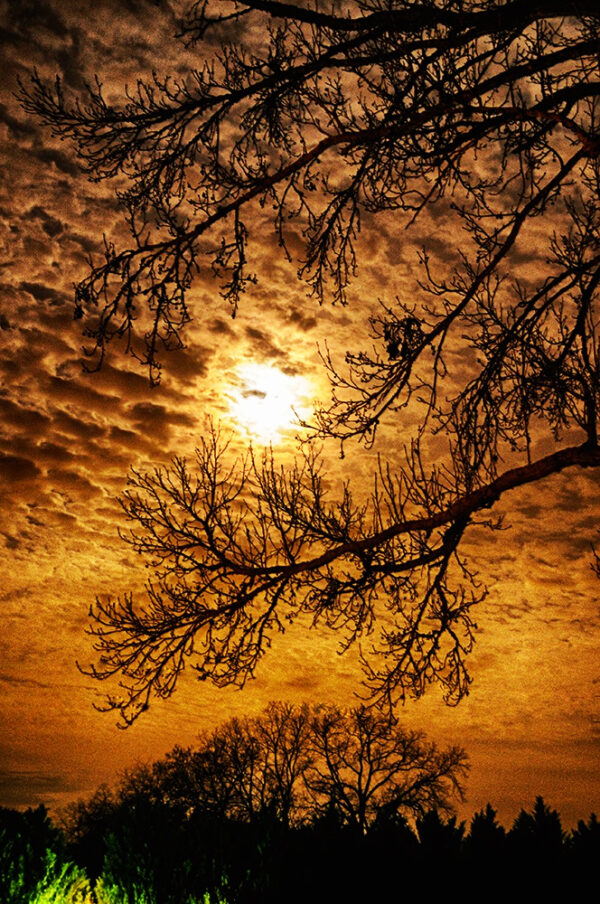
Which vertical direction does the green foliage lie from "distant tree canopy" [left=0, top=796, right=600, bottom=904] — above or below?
below

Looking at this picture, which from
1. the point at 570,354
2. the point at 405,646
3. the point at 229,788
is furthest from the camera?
the point at 229,788

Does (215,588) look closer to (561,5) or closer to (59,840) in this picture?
(59,840)

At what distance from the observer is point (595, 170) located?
7195mm

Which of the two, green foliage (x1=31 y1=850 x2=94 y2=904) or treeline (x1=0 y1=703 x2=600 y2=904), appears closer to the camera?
treeline (x1=0 y1=703 x2=600 y2=904)

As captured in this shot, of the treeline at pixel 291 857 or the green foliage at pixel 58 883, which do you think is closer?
the treeline at pixel 291 857

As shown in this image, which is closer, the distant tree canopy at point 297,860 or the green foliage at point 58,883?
the distant tree canopy at point 297,860

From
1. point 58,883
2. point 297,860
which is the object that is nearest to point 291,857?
point 297,860

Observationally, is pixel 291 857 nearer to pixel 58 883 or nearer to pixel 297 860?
pixel 297 860

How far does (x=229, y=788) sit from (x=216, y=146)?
46076 mm

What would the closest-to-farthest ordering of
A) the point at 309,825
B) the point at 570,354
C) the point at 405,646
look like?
the point at 309,825 → the point at 570,354 → the point at 405,646

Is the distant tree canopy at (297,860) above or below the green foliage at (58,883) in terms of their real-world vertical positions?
above

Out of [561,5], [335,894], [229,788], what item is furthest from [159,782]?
[561,5]

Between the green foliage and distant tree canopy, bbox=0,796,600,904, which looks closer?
distant tree canopy, bbox=0,796,600,904

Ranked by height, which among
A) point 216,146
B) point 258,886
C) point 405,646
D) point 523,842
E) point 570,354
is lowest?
point 258,886
